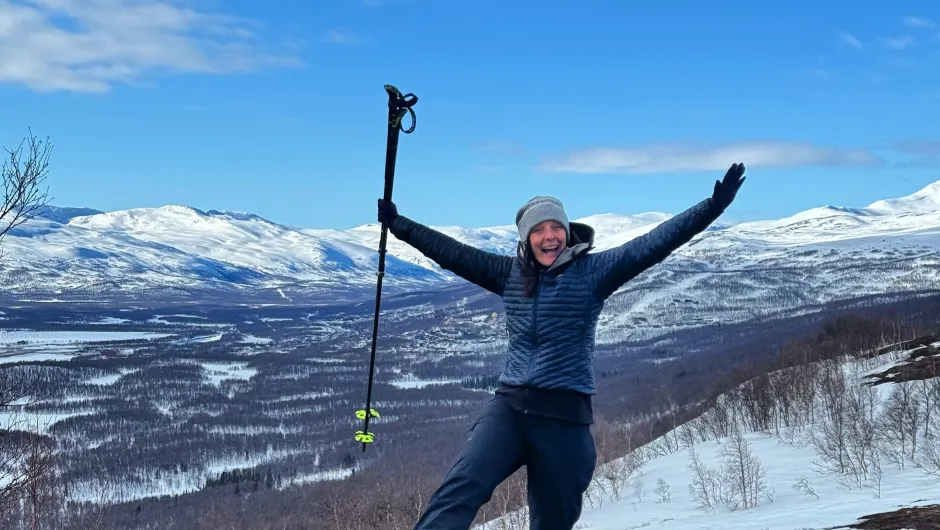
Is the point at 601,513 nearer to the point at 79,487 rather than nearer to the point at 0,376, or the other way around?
the point at 0,376

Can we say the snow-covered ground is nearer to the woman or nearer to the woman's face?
the woman

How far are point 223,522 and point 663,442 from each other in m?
42.9

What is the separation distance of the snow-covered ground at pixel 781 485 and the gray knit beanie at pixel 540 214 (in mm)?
5974

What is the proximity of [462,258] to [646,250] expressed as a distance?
128 centimetres

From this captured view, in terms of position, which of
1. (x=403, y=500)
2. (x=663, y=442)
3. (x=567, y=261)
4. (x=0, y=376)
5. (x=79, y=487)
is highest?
(x=567, y=261)

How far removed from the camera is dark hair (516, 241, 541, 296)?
17.1 ft

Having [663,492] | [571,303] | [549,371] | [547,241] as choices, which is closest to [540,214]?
[547,241]

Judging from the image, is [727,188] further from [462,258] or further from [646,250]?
[462,258]

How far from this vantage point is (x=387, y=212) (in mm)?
6270

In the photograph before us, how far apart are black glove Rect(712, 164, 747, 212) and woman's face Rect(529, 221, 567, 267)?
1.01 meters

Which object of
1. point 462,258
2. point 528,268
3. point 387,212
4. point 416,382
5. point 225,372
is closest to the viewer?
point 528,268

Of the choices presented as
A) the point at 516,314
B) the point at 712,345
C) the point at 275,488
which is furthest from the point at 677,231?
the point at 712,345

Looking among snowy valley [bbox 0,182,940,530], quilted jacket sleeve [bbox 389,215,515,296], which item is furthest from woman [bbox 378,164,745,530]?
snowy valley [bbox 0,182,940,530]

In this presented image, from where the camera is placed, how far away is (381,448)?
307 feet
